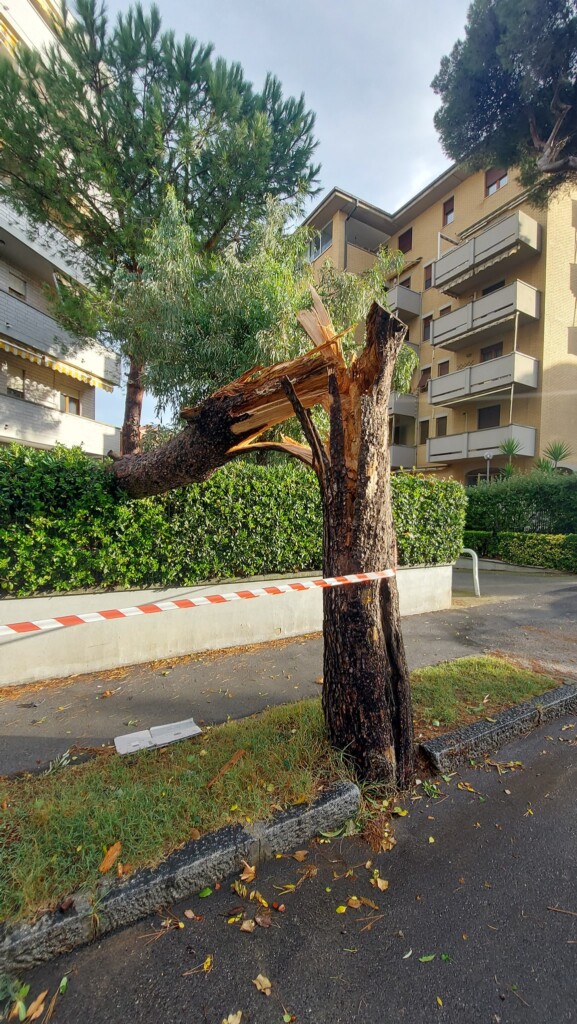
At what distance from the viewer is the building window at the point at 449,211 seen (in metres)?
20.2

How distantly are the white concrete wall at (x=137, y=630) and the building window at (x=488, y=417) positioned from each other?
15.8m

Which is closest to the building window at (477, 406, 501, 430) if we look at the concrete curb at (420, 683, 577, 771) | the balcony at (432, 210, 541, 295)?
the balcony at (432, 210, 541, 295)

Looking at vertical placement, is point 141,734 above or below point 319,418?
below

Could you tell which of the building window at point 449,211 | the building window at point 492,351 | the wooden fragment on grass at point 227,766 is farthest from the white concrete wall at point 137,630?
the building window at point 449,211

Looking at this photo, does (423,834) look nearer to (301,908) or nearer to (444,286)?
(301,908)

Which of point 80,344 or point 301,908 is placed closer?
point 301,908

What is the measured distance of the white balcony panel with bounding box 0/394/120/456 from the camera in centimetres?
1130

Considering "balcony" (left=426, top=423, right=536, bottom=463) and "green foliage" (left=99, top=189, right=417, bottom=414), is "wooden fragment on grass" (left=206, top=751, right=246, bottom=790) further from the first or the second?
"balcony" (left=426, top=423, right=536, bottom=463)

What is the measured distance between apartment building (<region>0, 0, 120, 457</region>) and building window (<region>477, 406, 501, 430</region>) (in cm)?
1533

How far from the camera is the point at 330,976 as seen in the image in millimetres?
1567

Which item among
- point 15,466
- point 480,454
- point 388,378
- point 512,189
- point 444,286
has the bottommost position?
point 15,466

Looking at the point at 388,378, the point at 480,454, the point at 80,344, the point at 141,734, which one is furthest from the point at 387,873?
the point at 480,454

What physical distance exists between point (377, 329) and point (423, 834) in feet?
9.90

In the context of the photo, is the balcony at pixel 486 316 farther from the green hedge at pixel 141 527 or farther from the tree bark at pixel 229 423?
the tree bark at pixel 229 423
